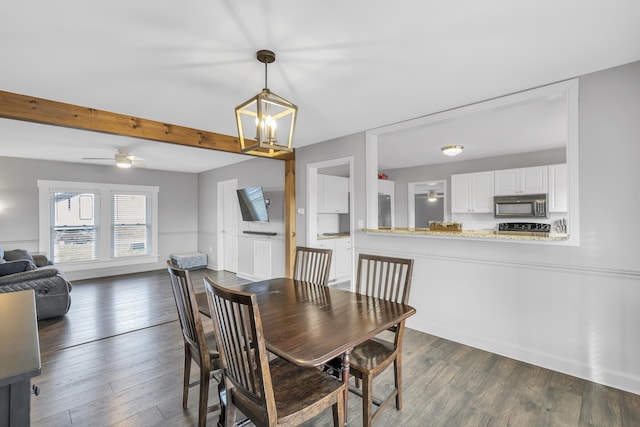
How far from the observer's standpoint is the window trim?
5.59 m

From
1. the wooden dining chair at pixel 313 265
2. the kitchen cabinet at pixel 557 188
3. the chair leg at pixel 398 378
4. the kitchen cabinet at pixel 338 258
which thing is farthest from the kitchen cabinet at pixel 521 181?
the chair leg at pixel 398 378

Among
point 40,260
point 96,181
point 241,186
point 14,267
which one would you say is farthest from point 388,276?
point 96,181

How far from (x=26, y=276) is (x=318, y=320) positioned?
392cm

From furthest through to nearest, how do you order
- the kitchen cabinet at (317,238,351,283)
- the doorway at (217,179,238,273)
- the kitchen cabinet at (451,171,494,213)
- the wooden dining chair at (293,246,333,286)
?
the doorway at (217,179,238,273) < the kitchen cabinet at (317,238,351,283) < the kitchen cabinet at (451,171,494,213) < the wooden dining chair at (293,246,333,286)

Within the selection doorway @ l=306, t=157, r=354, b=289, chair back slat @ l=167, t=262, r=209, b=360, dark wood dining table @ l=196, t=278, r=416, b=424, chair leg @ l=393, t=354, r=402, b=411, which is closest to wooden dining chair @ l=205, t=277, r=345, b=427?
dark wood dining table @ l=196, t=278, r=416, b=424

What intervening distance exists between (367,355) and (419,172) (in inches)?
209

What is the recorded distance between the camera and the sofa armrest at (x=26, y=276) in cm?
337

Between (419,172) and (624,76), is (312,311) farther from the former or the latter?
(419,172)

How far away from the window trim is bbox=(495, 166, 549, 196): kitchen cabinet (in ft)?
23.5

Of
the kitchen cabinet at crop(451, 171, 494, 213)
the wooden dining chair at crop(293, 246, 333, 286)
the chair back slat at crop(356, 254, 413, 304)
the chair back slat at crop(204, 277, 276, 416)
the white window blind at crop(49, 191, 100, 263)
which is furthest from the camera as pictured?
the white window blind at crop(49, 191, 100, 263)

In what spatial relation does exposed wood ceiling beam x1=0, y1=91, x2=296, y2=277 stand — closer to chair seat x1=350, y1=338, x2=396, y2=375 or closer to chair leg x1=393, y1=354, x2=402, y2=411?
chair seat x1=350, y1=338, x2=396, y2=375

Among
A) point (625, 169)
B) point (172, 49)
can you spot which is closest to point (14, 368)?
point (172, 49)

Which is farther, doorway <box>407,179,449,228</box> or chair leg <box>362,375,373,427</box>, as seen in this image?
doorway <box>407,179,449,228</box>

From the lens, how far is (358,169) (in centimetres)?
394
